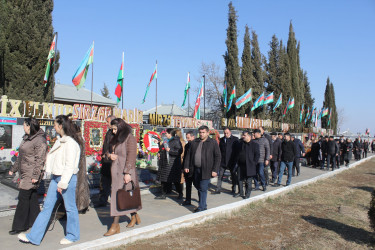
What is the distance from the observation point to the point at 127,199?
197 inches

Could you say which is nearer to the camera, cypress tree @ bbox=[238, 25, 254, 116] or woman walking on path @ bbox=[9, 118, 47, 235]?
woman walking on path @ bbox=[9, 118, 47, 235]

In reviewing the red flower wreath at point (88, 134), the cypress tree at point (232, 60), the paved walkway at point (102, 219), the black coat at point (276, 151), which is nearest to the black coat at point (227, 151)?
the paved walkway at point (102, 219)

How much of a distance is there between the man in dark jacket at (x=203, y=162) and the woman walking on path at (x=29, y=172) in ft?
10.3

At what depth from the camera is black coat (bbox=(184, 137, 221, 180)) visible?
6.82 meters

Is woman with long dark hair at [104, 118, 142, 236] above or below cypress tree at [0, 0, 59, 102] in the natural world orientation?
below

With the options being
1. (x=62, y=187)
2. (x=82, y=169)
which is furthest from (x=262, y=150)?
(x=62, y=187)

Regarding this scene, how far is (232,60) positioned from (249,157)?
2518 centimetres

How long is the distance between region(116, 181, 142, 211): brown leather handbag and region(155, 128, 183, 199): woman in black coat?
2.86 metres

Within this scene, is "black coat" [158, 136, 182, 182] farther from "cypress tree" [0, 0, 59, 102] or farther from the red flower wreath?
"cypress tree" [0, 0, 59, 102]

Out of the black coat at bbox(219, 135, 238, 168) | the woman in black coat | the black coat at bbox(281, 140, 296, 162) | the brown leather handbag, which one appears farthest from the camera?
the black coat at bbox(281, 140, 296, 162)


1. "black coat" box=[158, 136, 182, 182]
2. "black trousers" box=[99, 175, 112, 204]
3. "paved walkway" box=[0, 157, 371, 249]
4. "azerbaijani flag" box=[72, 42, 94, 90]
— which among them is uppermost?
"azerbaijani flag" box=[72, 42, 94, 90]

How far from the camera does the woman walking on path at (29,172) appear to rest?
16.2ft

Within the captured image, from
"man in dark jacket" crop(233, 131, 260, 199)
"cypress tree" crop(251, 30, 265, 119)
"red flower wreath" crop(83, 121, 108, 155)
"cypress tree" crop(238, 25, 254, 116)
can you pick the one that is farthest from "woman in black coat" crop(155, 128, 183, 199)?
"cypress tree" crop(251, 30, 265, 119)

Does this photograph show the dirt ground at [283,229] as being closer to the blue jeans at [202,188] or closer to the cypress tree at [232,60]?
the blue jeans at [202,188]
